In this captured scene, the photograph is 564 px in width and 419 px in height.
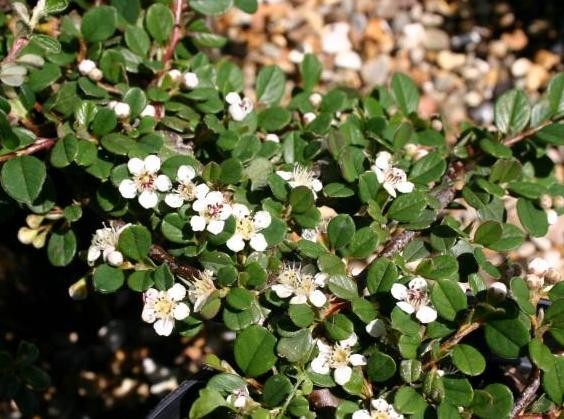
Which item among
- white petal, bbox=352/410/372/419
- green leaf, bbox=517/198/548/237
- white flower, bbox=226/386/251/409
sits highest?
green leaf, bbox=517/198/548/237

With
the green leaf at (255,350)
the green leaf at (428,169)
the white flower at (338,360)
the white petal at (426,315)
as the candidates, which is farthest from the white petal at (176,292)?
the green leaf at (428,169)

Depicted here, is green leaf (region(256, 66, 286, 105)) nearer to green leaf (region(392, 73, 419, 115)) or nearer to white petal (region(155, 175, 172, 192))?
green leaf (region(392, 73, 419, 115))

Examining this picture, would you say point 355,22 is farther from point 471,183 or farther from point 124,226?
point 124,226

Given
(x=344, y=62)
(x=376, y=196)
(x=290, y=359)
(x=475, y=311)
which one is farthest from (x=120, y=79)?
(x=344, y=62)

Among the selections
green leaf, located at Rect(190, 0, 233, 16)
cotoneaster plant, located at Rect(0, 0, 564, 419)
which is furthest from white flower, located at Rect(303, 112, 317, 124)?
green leaf, located at Rect(190, 0, 233, 16)

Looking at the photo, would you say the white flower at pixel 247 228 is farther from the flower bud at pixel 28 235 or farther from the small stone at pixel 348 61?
the small stone at pixel 348 61
